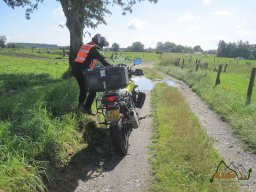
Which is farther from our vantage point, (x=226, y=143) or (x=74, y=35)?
(x=74, y=35)

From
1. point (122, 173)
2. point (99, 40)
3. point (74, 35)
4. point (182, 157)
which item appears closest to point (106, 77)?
point (99, 40)

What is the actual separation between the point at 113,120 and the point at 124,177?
4.22ft

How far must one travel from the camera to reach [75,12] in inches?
740

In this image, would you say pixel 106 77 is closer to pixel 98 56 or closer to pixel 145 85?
pixel 98 56

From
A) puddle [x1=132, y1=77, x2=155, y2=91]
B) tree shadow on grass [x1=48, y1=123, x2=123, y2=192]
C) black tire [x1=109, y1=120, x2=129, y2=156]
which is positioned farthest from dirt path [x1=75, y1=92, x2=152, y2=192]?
puddle [x1=132, y1=77, x2=155, y2=91]

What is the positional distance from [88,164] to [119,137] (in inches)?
33.2

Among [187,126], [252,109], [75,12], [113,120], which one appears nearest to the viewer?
[113,120]

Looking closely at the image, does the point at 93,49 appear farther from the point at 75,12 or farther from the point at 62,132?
the point at 75,12

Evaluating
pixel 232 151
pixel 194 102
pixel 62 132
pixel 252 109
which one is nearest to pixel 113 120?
pixel 62 132

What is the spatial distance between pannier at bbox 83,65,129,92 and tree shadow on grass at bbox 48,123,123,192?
145 centimetres

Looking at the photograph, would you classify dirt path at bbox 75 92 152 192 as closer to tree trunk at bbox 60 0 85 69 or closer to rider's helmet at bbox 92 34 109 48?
rider's helmet at bbox 92 34 109 48

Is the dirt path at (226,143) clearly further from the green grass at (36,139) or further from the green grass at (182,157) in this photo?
the green grass at (36,139)

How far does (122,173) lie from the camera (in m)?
6.06

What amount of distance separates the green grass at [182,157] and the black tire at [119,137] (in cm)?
67
